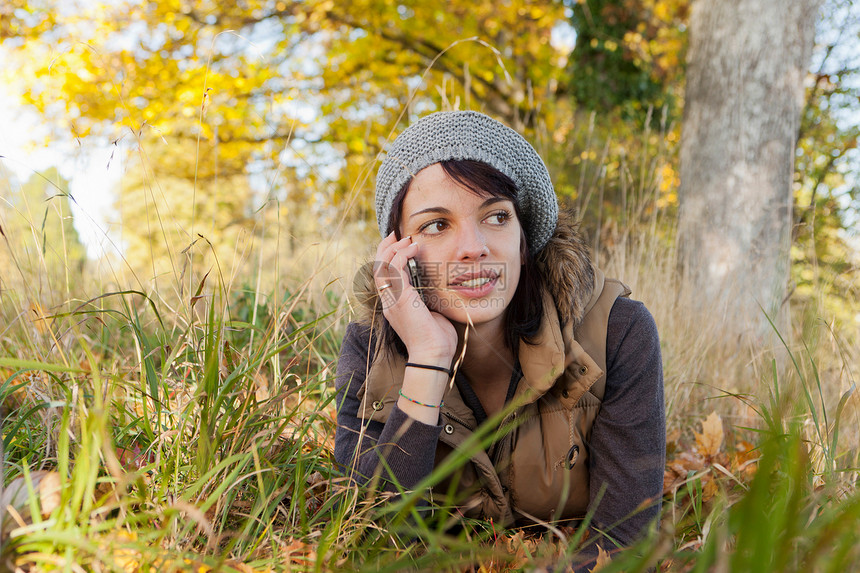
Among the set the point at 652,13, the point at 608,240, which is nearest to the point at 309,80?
the point at 652,13

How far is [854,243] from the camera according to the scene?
3137 mm

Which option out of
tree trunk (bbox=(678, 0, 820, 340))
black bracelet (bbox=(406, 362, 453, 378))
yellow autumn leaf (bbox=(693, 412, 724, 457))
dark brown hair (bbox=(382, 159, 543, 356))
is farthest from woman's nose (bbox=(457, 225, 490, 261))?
tree trunk (bbox=(678, 0, 820, 340))

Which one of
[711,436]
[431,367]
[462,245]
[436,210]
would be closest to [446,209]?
[436,210]

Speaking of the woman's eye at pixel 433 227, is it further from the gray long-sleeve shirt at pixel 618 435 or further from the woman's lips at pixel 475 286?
the gray long-sleeve shirt at pixel 618 435

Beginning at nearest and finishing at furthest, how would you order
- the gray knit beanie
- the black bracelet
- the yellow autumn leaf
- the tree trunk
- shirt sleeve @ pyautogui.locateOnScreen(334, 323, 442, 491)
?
1. shirt sleeve @ pyautogui.locateOnScreen(334, 323, 442, 491)
2. the black bracelet
3. the gray knit beanie
4. the yellow autumn leaf
5. the tree trunk

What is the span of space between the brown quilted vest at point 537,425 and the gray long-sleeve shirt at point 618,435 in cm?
5

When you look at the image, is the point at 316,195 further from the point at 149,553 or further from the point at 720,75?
the point at 149,553

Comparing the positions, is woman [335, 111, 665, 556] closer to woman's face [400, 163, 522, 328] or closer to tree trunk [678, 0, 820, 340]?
woman's face [400, 163, 522, 328]

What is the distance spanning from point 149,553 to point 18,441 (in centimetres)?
82

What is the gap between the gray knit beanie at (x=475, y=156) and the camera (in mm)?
1923

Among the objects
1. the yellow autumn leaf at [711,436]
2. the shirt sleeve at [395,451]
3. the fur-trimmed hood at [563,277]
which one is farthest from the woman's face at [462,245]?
the yellow autumn leaf at [711,436]

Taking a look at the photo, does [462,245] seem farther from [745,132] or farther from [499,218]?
[745,132]

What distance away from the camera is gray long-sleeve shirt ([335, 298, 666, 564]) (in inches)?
68.9

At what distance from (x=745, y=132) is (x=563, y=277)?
412 cm
